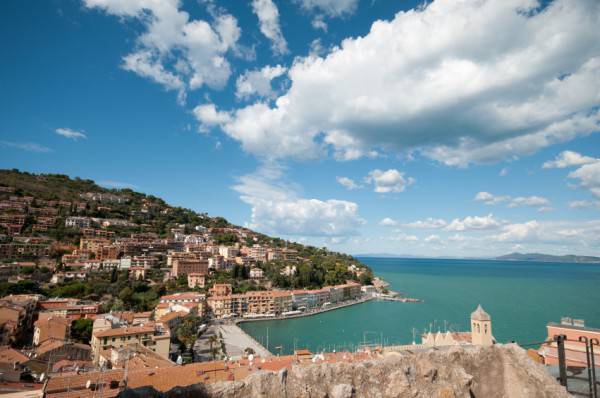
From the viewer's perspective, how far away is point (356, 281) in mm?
70875

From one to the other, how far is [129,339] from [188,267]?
1204 inches

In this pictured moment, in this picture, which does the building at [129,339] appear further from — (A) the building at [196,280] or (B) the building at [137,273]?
(A) the building at [196,280]

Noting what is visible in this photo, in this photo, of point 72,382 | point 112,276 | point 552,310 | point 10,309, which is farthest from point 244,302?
point 552,310

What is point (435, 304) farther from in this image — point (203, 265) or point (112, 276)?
point (112, 276)

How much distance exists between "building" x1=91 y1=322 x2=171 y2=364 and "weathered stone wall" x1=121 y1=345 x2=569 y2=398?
72.0 feet

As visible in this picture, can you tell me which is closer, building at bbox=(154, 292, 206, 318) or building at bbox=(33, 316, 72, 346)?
building at bbox=(33, 316, 72, 346)

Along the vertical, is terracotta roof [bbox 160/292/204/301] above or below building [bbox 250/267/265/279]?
below

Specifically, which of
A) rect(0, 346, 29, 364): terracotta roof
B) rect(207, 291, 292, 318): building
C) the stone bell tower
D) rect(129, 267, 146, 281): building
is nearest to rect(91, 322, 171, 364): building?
rect(0, 346, 29, 364): terracotta roof

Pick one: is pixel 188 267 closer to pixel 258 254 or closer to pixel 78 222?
pixel 258 254

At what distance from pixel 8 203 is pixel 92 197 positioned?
67.3 feet

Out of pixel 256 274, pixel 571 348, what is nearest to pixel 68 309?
pixel 256 274

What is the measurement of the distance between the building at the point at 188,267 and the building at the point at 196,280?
2.10 m

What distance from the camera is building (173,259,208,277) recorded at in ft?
170

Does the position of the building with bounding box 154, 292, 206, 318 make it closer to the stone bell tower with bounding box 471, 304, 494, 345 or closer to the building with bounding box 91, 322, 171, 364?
the building with bounding box 91, 322, 171, 364
